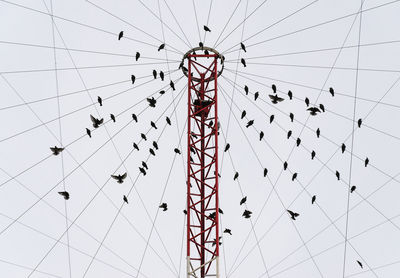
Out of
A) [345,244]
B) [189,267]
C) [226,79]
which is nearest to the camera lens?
[189,267]

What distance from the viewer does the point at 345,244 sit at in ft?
109

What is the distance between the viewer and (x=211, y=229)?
26.7m

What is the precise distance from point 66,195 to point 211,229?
6.38 m

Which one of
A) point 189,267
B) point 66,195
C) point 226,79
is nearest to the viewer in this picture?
point 189,267

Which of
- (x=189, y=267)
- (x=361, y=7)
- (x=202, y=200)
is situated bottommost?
(x=189, y=267)

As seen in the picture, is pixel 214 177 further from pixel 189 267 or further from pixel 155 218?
pixel 155 218

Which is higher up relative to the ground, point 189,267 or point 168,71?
point 168,71

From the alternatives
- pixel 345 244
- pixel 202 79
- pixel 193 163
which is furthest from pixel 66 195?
pixel 345 244

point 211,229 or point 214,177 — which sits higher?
point 214,177

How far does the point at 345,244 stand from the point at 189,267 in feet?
35.3

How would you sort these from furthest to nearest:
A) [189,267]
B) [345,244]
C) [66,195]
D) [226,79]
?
[345,244] → [226,79] → [66,195] → [189,267]

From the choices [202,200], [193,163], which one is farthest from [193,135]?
[202,200]

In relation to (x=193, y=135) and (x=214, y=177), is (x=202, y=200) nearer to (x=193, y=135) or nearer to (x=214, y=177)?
(x=214, y=177)

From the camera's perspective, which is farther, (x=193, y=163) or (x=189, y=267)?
(x=193, y=163)
